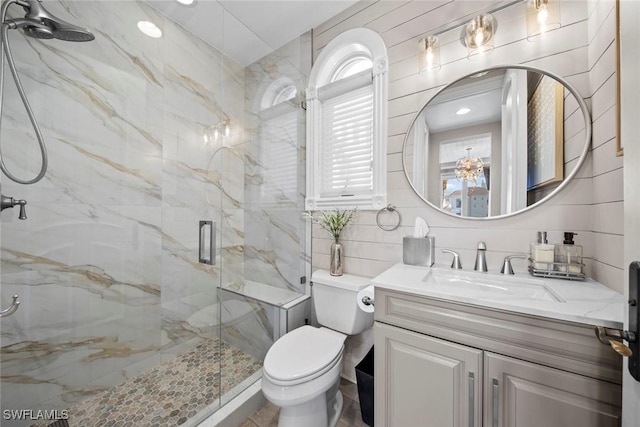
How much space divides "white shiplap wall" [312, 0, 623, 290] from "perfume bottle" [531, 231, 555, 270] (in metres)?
0.07

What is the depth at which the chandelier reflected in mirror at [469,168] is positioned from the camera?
1300 millimetres

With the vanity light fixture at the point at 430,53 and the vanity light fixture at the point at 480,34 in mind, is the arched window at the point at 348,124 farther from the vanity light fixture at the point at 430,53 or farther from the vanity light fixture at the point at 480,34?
the vanity light fixture at the point at 480,34

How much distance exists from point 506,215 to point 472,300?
61 cm

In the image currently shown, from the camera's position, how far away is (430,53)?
1.41m

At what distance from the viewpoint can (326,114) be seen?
74.5 inches

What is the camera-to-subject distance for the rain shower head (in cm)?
113

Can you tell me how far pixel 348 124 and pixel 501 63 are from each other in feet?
3.01

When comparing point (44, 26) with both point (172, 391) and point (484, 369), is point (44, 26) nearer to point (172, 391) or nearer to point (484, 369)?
point (172, 391)

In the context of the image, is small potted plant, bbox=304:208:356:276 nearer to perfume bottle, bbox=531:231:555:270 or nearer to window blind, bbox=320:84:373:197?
window blind, bbox=320:84:373:197

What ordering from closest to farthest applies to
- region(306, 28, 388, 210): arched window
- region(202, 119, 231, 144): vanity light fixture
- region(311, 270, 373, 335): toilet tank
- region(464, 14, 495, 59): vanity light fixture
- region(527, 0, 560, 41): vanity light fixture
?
region(527, 0, 560, 41): vanity light fixture
region(464, 14, 495, 59): vanity light fixture
region(311, 270, 373, 335): toilet tank
region(306, 28, 388, 210): arched window
region(202, 119, 231, 144): vanity light fixture

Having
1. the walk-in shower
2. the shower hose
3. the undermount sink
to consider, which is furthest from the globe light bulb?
the shower hose

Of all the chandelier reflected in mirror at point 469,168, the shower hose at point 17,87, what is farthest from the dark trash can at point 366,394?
the shower hose at point 17,87

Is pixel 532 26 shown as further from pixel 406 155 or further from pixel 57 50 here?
pixel 57 50

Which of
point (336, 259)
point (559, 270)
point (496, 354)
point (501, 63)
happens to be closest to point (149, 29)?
point (336, 259)
